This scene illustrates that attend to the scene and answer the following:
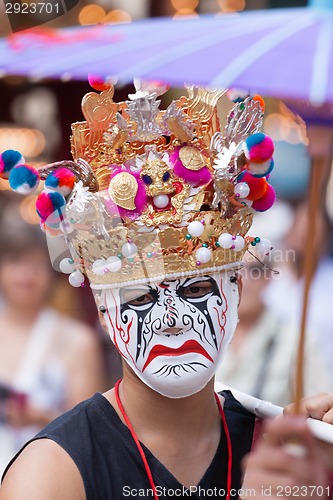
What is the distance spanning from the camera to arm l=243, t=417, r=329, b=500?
2.12 meters

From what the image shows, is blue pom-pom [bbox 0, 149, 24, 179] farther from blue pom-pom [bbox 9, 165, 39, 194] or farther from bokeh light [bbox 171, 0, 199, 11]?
bokeh light [bbox 171, 0, 199, 11]

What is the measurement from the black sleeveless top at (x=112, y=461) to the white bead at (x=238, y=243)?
625 millimetres

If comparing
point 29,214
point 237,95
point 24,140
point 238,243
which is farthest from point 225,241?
point 24,140

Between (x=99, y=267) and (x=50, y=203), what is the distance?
0.82 ft

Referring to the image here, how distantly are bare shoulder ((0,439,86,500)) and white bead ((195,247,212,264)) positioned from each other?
0.69m

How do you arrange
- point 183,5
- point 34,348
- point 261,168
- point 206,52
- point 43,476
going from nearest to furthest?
point 206,52 → point 43,476 → point 261,168 → point 34,348 → point 183,5

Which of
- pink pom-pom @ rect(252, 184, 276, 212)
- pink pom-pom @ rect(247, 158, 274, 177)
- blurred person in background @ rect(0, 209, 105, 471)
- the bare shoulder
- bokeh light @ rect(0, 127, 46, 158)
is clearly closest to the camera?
the bare shoulder

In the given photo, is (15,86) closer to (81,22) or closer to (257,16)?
(81,22)

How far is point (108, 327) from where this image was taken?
2.84 m

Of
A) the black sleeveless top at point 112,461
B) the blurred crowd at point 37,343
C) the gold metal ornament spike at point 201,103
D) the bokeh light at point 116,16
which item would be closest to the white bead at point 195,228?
the gold metal ornament spike at point 201,103

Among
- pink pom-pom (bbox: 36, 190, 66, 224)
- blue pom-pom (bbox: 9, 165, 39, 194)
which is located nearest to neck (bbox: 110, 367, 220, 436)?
pink pom-pom (bbox: 36, 190, 66, 224)

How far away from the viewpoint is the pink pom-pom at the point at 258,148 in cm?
256

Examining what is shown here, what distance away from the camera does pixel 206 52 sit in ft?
6.69

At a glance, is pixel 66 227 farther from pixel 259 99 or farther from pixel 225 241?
pixel 259 99
